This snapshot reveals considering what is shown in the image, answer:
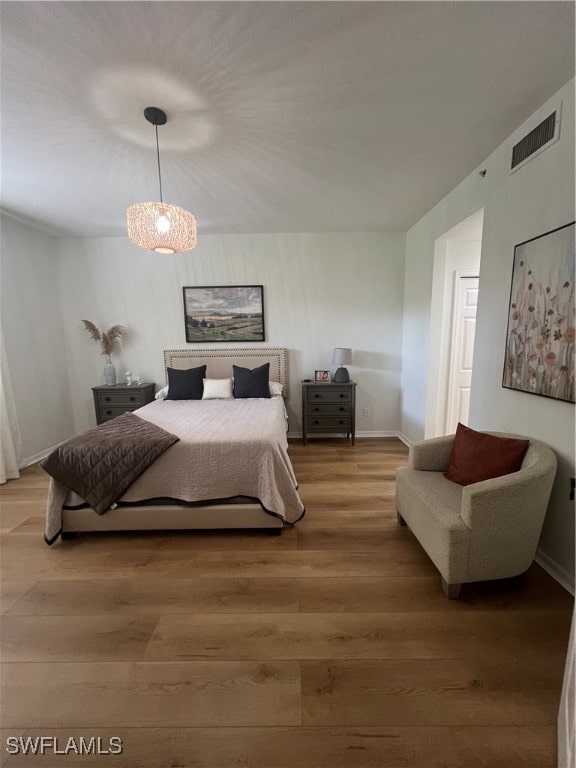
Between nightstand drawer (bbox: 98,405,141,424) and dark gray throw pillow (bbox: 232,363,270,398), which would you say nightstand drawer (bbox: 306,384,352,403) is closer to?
dark gray throw pillow (bbox: 232,363,270,398)

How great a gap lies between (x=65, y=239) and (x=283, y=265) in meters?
2.81

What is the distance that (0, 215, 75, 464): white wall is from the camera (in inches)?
125

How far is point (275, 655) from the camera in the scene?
4.21 feet

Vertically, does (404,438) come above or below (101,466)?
below

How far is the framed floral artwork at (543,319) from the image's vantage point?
1564mm

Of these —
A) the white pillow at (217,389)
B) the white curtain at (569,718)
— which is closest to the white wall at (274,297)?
the white pillow at (217,389)

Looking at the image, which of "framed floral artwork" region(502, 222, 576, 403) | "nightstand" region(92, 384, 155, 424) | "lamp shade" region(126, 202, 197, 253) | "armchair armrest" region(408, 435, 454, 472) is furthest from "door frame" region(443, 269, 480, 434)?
"nightstand" region(92, 384, 155, 424)

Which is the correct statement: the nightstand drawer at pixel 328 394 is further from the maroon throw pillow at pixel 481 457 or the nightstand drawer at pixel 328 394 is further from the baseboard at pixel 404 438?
the maroon throw pillow at pixel 481 457

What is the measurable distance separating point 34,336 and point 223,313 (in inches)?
86.5

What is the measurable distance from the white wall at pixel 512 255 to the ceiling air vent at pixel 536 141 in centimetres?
3

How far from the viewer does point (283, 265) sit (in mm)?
3812

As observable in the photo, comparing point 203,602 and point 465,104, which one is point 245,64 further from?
point 203,602

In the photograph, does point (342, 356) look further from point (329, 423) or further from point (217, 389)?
point (217, 389)

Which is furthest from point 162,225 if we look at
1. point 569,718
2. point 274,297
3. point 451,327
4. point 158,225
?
point 451,327
